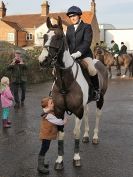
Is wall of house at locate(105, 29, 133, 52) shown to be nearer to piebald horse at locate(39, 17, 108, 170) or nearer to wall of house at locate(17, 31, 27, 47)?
wall of house at locate(17, 31, 27, 47)

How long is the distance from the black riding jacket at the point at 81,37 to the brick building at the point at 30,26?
65.1 meters

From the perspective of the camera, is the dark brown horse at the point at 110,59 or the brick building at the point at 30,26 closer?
the dark brown horse at the point at 110,59

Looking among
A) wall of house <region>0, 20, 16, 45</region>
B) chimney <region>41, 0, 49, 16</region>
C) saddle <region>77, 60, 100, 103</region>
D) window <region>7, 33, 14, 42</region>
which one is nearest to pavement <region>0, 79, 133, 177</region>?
saddle <region>77, 60, 100, 103</region>

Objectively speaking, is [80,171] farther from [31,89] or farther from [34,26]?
[34,26]

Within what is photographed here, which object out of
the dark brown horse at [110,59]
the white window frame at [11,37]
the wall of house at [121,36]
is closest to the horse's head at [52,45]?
the dark brown horse at [110,59]

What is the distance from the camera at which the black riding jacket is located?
7855mm

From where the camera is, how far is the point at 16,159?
783 cm

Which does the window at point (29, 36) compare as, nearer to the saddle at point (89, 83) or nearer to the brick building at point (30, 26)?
the brick building at point (30, 26)

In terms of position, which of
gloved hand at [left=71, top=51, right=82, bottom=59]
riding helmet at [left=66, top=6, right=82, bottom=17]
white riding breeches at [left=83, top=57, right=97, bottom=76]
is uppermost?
riding helmet at [left=66, top=6, right=82, bottom=17]

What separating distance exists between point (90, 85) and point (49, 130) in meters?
1.53

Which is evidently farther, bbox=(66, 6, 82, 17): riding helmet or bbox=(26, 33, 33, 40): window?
bbox=(26, 33, 33, 40): window

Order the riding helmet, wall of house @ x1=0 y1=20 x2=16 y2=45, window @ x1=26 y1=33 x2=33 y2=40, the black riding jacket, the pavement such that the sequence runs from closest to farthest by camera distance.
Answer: the pavement, the riding helmet, the black riding jacket, wall of house @ x1=0 y1=20 x2=16 y2=45, window @ x1=26 y1=33 x2=33 y2=40

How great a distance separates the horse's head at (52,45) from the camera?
6.44m

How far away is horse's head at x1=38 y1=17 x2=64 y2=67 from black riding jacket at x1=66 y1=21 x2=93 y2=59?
111 cm
